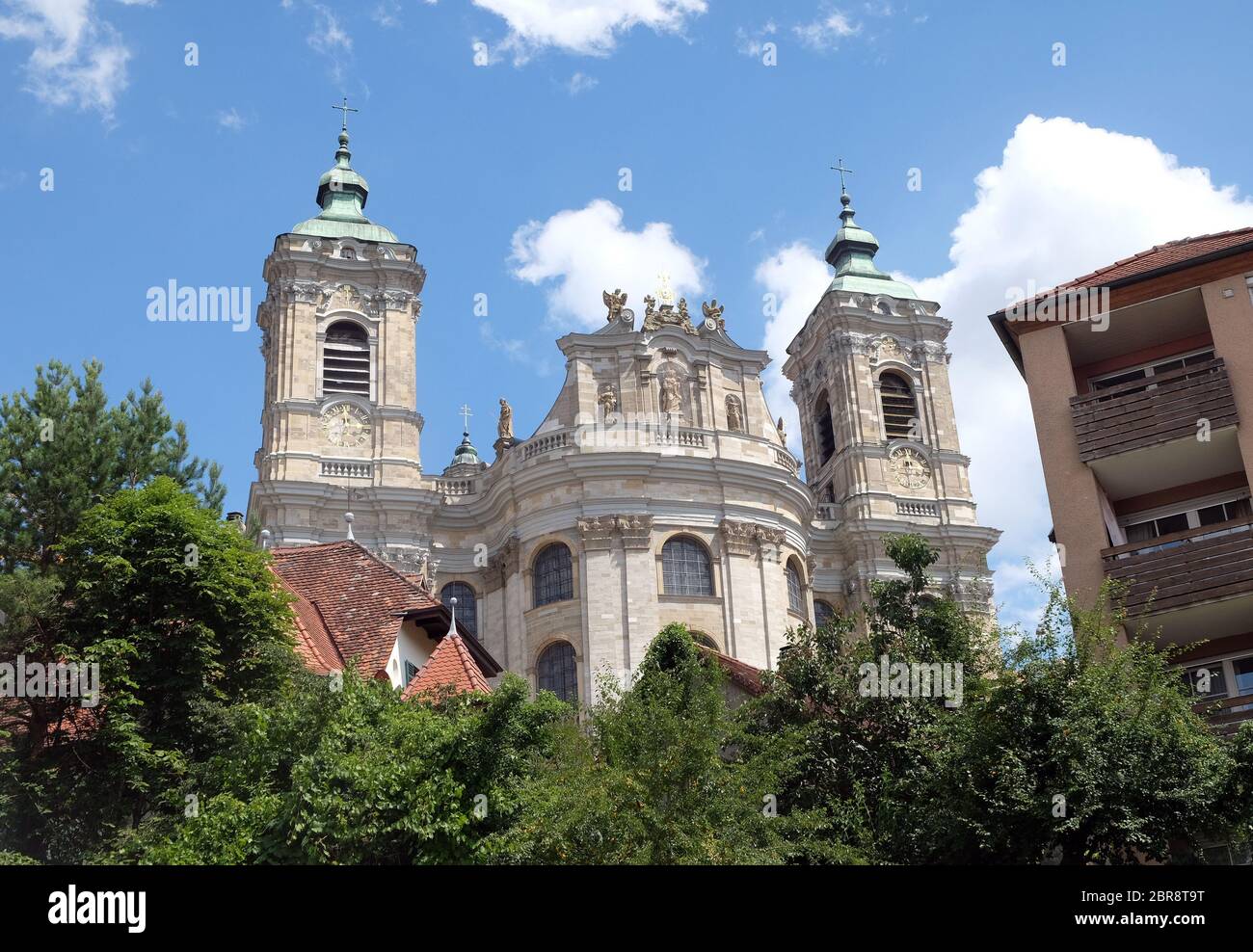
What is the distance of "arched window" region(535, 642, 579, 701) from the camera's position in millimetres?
44500

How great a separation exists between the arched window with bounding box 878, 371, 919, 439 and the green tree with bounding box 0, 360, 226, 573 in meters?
35.1

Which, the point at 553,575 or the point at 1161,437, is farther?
the point at 553,575

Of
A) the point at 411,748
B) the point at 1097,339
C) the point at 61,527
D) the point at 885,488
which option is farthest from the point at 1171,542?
the point at 885,488

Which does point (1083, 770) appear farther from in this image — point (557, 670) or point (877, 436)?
point (877, 436)

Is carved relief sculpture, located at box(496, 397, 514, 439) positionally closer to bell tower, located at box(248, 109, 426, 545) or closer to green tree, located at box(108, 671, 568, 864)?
bell tower, located at box(248, 109, 426, 545)

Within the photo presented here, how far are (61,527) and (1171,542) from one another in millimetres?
19280

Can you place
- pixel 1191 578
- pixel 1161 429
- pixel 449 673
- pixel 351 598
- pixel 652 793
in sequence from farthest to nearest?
pixel 351 598 → pixel 1161 429 → pixel 449 673 → pixel 1191 578 → pixel 652 793

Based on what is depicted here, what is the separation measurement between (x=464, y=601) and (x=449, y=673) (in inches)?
913

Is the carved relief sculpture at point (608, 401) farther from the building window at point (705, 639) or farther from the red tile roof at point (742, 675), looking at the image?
the red tile roof at point (742, 675)

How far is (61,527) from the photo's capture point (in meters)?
26.7

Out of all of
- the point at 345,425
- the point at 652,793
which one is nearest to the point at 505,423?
the point at 345,425

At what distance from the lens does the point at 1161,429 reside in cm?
2644

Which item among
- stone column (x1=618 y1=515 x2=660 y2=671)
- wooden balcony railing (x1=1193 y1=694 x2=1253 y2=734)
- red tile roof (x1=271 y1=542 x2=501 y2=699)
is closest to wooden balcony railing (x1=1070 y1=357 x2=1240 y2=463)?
wooden balcony railing (x1=1193 y1=694 x2=1253 y2=734)
